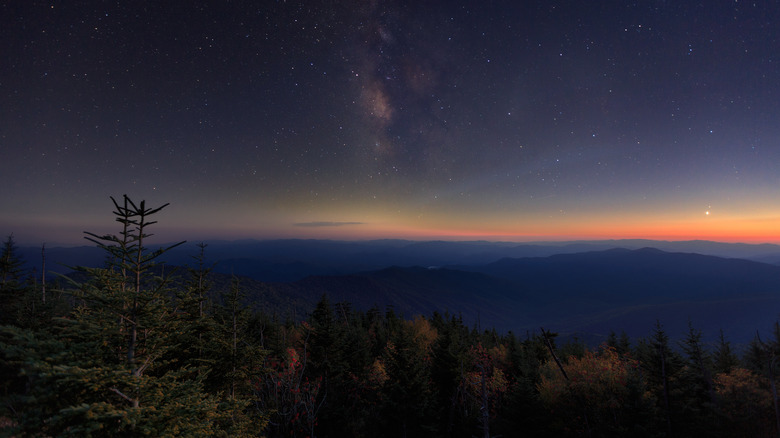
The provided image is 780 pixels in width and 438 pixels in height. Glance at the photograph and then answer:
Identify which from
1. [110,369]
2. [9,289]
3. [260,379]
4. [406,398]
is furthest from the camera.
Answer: [9,289]

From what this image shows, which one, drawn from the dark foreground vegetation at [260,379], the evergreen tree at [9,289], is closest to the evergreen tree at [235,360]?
the dark foreground vegetation at [260,379]

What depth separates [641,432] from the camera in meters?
22.5

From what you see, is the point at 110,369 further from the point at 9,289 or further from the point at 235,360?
the point at 9,289

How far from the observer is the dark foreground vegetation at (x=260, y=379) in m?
7.24

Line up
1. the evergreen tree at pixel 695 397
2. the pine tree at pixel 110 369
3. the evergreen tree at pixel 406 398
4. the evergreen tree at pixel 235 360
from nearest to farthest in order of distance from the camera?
the pine tree at pixel 110 369, the evergreen tree at pixel 235 360, the evergreen tree at pixel 406 398, the evergreen tree at pixel 695 397

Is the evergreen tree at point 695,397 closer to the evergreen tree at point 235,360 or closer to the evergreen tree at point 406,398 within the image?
the evergreen tree at point 406,398

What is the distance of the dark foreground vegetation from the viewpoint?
7.24 metres

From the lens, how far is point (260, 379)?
78.4 ft

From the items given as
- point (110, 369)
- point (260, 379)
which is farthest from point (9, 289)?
point (110, 369)

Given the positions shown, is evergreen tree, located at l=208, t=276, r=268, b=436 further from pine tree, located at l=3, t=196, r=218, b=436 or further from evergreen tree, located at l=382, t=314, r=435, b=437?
evergreen tree, located at l=382, t=314, r=435, b=437

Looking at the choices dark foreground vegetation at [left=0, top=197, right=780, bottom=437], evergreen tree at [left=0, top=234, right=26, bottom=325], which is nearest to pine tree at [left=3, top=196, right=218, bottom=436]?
dark foreground vegetation at [left=0, top=197, right=780, bottom=437]

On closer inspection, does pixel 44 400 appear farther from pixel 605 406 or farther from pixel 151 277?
pixel 605 406

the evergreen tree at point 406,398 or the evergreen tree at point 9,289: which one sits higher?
the evergreen tree at point 9,289

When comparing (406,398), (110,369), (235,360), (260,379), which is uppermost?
(110,369)
